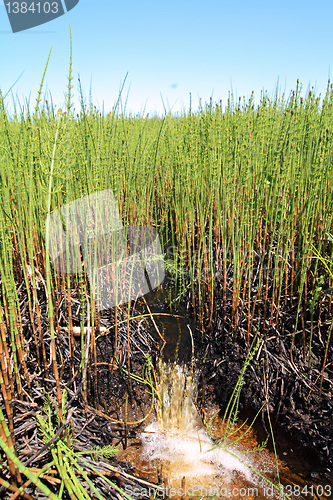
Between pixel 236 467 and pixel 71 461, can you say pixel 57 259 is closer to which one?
pixel 71 461

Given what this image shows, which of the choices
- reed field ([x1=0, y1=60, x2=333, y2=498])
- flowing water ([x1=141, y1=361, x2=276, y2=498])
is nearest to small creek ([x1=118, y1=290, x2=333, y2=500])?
flowing water ([x1=141, y1=361, x2=276, y2=498])

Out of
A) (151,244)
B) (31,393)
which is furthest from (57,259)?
(151,244)

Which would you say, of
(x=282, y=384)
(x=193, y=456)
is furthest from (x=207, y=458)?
(x=282, y=384)

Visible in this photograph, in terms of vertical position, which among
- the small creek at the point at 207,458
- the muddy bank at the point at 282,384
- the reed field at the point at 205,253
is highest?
the reed field at the point at 205,253

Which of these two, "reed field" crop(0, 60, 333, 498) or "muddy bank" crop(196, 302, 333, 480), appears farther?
"muddy bank" crop(196, 302, 333, 480)

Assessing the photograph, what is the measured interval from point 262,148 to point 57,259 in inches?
50.1

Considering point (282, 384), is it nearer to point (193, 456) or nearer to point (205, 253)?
point (193, 456)

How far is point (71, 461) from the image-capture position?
35.2 inches

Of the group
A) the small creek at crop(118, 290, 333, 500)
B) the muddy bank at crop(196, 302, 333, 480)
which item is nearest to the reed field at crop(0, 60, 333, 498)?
the muddy bank at crop(196, 302, 333, 480)

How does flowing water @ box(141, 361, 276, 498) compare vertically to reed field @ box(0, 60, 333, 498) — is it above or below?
below

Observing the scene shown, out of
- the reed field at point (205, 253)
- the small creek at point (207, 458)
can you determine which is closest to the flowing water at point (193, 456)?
the small creek at point (207, 458)

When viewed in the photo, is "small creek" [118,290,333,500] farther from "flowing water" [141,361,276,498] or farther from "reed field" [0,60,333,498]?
"reed field" [0,60,333,498]

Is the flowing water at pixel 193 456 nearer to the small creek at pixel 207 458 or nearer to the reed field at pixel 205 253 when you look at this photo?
the small creek at pixel 207 458

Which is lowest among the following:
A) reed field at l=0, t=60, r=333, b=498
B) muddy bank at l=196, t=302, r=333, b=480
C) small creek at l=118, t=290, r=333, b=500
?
small creek at l=118, t=290, r=333, b=500
